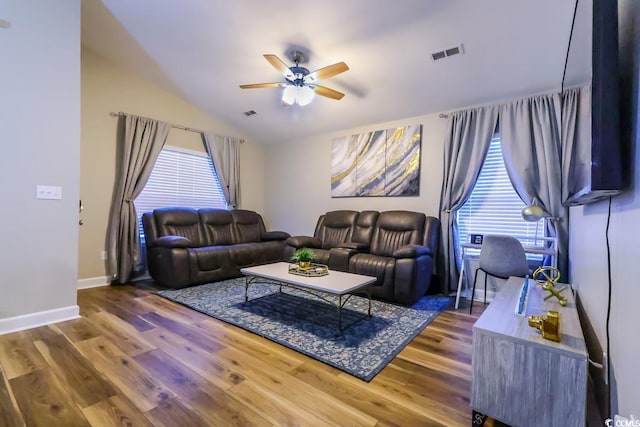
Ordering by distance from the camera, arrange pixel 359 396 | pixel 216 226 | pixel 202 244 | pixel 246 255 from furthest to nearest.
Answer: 1. pixel 216 226
2. pixel 202 244
3. pixel 246 255
4. pixel 359 396

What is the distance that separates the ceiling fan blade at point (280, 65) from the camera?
2625mm

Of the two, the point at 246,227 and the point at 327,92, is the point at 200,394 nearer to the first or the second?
the point at 327,92

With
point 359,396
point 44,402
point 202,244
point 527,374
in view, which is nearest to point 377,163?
point 202,244

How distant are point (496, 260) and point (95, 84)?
522 cm

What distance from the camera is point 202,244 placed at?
4.43 m

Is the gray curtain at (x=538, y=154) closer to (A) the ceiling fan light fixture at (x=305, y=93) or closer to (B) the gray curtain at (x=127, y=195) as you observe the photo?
(A) the ceiling fan light fixture at (x=305, y=93)

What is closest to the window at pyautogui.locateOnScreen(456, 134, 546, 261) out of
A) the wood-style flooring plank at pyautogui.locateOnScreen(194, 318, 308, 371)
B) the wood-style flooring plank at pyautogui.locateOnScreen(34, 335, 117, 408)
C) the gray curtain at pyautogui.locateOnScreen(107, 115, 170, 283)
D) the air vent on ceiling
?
the air vent on ceiling

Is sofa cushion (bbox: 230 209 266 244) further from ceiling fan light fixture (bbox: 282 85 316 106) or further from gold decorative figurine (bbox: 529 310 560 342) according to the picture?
gold decorative figurine (bbox: 529 310 560 342)

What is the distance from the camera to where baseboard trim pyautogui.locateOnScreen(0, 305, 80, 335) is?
7.65ft

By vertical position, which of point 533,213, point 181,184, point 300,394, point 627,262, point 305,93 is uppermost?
point 305,93

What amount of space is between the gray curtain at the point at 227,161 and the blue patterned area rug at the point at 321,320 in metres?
2.02

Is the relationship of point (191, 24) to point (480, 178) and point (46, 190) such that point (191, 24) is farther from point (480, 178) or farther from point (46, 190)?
point (480, 178)

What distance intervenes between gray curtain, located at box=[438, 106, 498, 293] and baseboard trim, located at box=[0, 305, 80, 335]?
3.98 m

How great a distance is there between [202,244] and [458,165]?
3.78 meters
